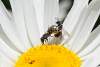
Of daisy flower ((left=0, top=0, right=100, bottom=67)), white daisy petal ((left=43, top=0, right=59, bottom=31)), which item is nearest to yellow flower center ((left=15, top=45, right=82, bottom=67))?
daisy flower ((left=0, top=0, right=100, bottom=67))

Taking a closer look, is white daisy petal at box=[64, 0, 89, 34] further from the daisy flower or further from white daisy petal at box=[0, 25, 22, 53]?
white daisy petal at box=[0, 25, 22, 53]

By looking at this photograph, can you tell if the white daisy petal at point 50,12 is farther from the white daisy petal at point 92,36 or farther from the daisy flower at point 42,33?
the white daisy petal at point 92,36

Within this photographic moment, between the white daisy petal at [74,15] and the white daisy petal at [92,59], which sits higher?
the white daisy petal at [74,15]

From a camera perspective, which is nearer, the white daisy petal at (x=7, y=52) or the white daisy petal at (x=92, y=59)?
the white daisy petal at (x=92, y=59)

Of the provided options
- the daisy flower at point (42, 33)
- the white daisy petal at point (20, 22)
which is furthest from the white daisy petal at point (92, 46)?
the white daisy petal at point (20, 22)

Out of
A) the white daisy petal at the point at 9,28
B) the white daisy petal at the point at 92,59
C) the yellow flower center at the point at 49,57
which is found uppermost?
the white daisy petal at the point at 9,28

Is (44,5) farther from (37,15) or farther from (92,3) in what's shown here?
(92,3)
